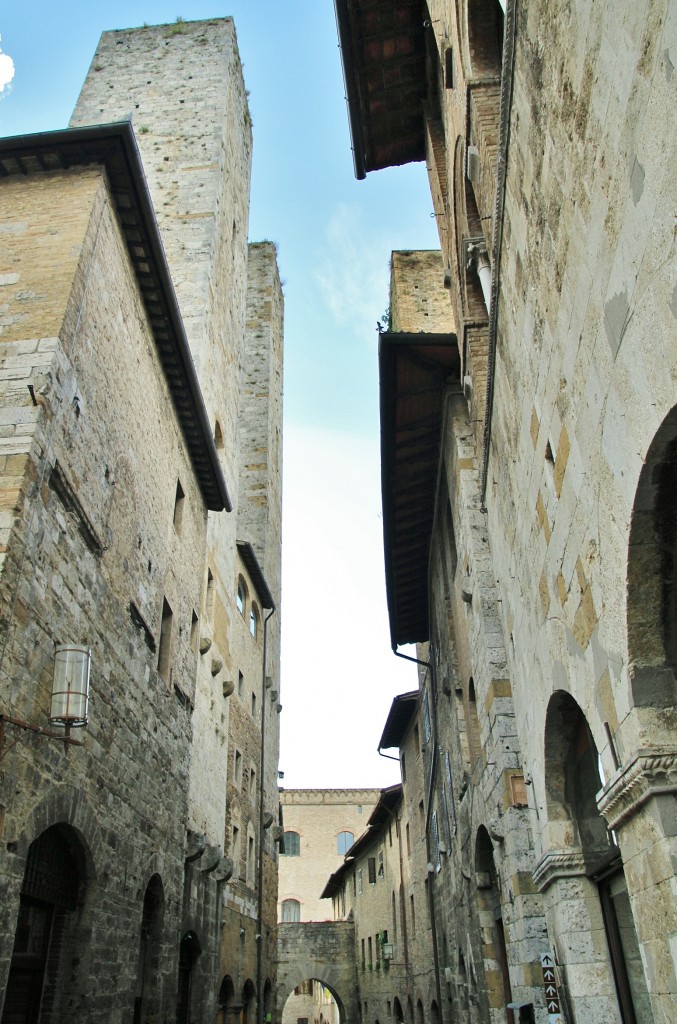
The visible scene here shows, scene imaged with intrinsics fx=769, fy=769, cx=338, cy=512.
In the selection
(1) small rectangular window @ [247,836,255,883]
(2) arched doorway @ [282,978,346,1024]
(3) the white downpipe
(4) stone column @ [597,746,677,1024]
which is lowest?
(2) arched doorway @ [282,978,346,1024]

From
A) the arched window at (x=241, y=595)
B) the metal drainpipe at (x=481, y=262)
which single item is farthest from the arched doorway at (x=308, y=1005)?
the metal drainpipe at (x=481, y=262)

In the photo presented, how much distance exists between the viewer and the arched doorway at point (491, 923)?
347 inches

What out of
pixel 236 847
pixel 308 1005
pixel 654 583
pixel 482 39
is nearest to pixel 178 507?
pixel 482 39

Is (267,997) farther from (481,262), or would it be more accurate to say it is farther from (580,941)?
(481,262)

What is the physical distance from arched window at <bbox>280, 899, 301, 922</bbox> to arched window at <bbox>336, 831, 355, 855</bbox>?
3.96 m

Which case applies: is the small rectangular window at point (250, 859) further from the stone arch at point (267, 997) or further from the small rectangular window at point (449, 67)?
the small rectangular window at point (449, 67)

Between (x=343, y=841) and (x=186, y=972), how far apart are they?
1551 inches

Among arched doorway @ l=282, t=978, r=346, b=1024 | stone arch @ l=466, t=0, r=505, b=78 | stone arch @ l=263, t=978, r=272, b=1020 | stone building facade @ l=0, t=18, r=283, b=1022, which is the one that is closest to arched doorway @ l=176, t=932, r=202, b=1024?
stone building facade @ l=0, t=18, r=283, b=1022

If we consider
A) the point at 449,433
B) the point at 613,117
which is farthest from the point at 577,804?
the point at 449,433

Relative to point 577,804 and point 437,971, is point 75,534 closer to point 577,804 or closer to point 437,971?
point 577,804

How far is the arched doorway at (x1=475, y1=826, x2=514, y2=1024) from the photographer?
347 inches

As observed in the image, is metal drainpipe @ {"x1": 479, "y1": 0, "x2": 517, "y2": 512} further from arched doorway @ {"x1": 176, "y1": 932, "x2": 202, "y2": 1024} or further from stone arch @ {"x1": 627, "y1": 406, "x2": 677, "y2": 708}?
arched doorway @ {"x1": 176, "y1": 932, "x2": 202, "y2": 1024}

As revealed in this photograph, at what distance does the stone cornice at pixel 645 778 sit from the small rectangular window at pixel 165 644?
7.61 metres

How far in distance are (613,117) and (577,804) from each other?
4.52 metres
